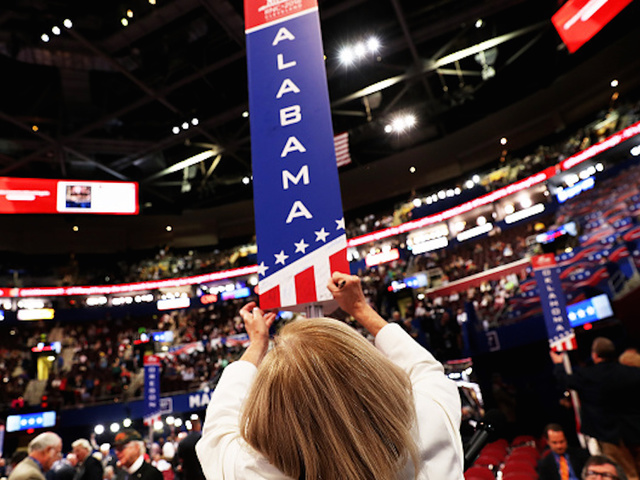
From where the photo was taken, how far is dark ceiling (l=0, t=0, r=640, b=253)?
13.9 metres

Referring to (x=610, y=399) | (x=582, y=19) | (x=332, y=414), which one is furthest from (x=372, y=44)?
(x=332, y=414)

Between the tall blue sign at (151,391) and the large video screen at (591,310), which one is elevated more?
the large video screen at (591,310)

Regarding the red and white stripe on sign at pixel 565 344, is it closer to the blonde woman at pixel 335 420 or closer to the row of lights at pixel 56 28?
the blonde woman at pixel 335 420

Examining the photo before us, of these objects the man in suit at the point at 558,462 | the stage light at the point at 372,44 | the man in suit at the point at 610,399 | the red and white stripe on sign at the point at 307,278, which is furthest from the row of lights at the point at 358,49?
the red and white stripe on sign at the point at 307,278

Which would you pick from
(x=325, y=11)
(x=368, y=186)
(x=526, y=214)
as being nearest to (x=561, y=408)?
(x=526, y=214)

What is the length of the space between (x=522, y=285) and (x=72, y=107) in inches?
664

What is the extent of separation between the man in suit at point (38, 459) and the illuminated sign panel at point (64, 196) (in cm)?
601

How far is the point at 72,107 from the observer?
17328 mm

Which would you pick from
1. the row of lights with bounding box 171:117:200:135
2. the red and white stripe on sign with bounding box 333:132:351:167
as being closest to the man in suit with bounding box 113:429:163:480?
the red and white stripe on sign with bounding box 333:132:351:167

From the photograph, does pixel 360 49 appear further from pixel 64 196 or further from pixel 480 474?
pixel 480 474

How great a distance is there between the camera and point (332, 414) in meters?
0.83

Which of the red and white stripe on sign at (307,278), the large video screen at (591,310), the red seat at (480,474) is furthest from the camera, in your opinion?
the large video screen at (591,310)

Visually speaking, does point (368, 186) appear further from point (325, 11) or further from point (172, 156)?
point (325, 11)

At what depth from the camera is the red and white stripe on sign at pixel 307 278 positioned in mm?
1621
